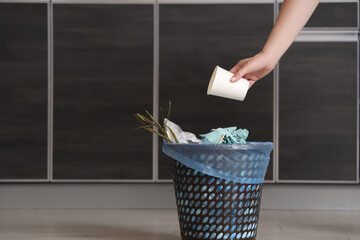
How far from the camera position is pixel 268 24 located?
188 centimetres

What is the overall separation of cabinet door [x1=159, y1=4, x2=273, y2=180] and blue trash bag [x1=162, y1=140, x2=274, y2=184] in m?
0.68

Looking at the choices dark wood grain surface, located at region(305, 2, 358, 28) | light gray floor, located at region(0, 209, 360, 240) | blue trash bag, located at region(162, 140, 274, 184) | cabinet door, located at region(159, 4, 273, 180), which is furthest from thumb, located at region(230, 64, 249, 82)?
dark wood grain surface, located at region(305, 2, 358, 28)

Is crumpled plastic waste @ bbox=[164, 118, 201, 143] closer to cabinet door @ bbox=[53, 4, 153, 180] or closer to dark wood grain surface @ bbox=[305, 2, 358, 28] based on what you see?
cabinet door @ bbox=[53, 4, 153, 180]

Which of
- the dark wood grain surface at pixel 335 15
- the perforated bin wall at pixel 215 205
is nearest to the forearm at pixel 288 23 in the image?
the perforated bin wall at pixel 215 205

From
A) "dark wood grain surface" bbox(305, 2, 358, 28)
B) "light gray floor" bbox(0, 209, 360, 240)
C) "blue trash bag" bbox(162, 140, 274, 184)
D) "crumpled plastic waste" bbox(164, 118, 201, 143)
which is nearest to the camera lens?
"blue trash bag" bbox(162, 140, 274, 184)

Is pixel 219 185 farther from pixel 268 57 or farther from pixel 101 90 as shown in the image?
pixel 101 90

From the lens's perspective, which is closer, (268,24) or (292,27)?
(292,27)

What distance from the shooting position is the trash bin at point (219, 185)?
1185 mm

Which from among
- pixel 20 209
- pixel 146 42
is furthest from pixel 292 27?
pixel 20 209

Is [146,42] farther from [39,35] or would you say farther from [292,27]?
[292,27]

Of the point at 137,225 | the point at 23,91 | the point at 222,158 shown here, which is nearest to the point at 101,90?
the point at 23,91

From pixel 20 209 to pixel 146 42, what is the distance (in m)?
0.87

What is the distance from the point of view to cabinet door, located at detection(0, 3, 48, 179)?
189 centimetres

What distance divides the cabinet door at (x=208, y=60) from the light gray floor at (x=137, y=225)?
0.22 m
